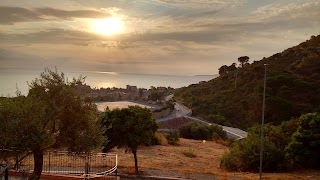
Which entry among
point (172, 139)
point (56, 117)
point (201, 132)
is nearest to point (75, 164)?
point (56, 117)

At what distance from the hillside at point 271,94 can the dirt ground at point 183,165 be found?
23.1 meters

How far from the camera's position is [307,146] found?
24984mm

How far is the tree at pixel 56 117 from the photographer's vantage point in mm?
12859

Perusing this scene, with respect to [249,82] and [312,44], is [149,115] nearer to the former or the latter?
[249,82]

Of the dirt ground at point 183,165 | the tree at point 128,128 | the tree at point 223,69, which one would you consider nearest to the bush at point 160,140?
the dirt ground at point 183,165

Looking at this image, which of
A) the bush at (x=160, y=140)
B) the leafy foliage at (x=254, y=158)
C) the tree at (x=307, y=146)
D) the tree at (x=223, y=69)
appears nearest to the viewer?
the tree at (x=307, y=146)

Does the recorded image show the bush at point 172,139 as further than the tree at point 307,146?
Yes

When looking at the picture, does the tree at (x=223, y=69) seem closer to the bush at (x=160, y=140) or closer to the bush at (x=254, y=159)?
the bush at (x=160, y=140)

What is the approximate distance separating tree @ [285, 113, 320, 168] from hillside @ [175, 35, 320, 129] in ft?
75.1

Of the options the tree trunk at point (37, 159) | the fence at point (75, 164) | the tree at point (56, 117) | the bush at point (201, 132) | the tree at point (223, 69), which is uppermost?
the tree at point (223, 69)

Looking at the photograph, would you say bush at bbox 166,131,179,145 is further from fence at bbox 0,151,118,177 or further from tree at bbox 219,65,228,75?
tree at bbox 219,65,228,75

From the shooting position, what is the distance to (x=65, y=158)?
2367 centimetres

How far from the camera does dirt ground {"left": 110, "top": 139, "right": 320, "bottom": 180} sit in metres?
21.2

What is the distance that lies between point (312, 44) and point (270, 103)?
2028 inches
